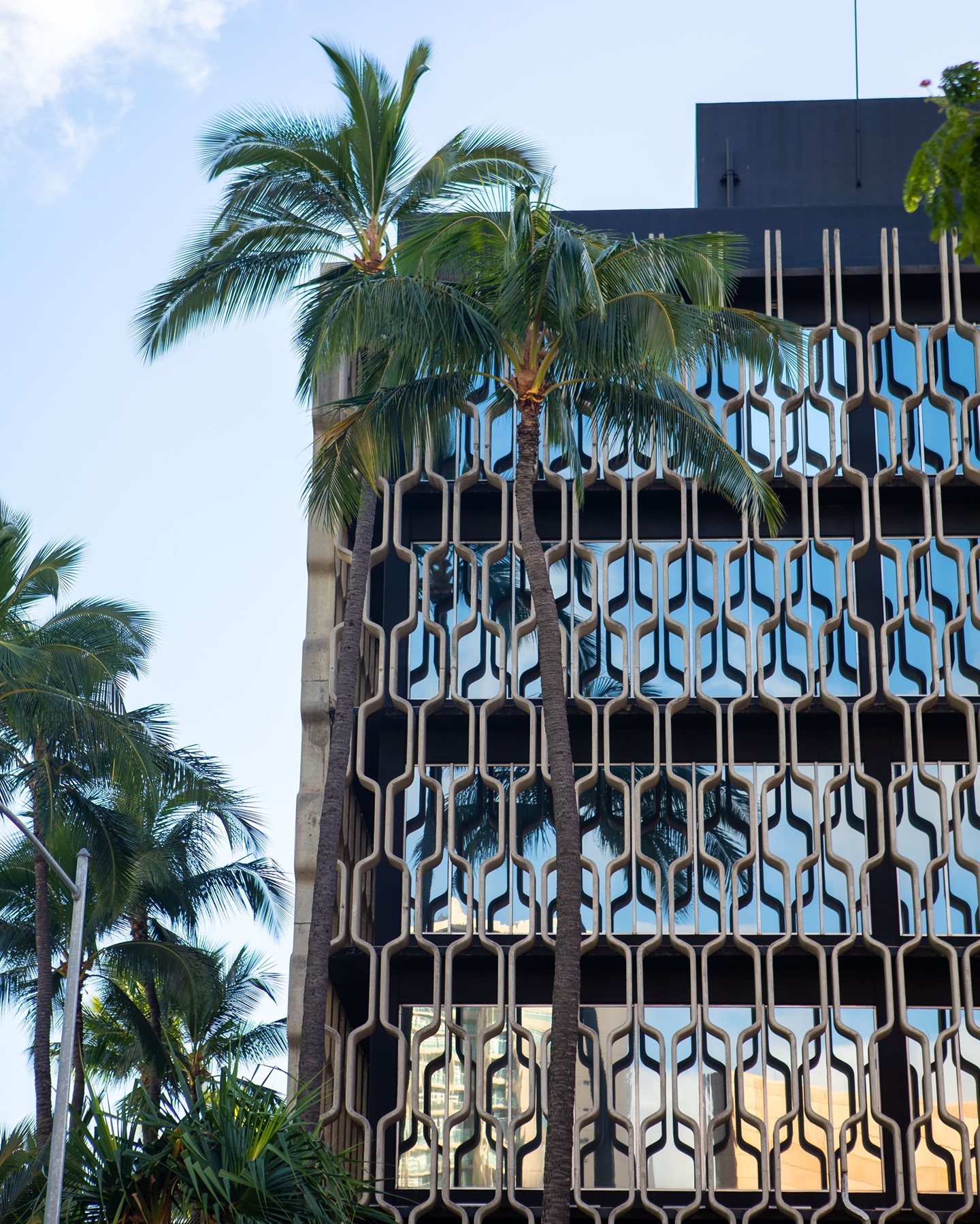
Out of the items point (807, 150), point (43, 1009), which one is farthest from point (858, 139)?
point (43, 1009)

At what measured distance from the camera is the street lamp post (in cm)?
1695

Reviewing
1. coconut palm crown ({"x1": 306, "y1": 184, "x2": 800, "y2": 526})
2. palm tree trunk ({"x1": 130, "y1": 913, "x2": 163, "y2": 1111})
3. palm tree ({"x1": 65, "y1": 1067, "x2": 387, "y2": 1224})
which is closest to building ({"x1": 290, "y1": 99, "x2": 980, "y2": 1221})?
palm tree trunk ({"x1": 130, "y1": 913, "x2": 163, "y2": 1111})

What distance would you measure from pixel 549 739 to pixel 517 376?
4.44 meters

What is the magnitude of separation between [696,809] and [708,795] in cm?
61

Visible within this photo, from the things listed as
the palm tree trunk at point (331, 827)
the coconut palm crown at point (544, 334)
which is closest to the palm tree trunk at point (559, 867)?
the coconut palm crown at point (544, 334)

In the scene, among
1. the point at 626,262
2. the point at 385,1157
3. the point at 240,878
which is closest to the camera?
the point at 626,262

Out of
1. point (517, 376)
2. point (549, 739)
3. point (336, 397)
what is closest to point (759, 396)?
point (336, 397)

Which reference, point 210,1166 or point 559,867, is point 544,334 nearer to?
point 559,867

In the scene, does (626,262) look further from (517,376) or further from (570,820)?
(570,820)

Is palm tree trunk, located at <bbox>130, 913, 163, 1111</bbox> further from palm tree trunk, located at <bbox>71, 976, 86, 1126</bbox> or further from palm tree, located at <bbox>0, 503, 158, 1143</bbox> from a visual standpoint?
palm tree, located at <bbox>0, 503, 158, 1143</bbox>

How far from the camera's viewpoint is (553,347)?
71.1 ft

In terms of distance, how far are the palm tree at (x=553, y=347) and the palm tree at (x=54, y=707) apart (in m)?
4.46

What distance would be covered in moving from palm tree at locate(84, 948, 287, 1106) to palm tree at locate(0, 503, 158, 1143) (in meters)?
4.40

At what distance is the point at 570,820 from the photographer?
20266mm
